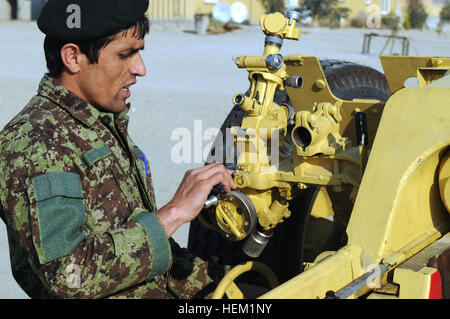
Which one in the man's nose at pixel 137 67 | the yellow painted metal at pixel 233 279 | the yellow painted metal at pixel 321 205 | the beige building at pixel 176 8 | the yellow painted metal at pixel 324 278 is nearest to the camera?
the yellow painted metal at pixel 324 278

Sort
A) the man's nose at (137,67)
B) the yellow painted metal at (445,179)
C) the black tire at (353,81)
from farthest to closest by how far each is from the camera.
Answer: the black tire at (353,81), the man's nose at (137,67), the yellow painted metal at (445,179)

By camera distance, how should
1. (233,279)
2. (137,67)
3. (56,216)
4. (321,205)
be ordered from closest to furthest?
(56,216) < (137,67) < (233,279) < (321,205)

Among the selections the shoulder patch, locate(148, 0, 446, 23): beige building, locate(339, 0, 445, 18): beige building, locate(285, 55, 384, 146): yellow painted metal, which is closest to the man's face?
the shoulder patch

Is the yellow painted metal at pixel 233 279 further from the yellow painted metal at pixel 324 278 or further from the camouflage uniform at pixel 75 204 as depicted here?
the yellow painted metal at pixel 324 278

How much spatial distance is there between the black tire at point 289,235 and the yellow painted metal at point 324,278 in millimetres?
1099

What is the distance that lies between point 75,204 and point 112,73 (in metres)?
0.50

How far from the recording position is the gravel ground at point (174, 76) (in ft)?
22.0

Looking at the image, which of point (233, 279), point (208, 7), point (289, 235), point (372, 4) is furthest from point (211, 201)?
point (372, 4)

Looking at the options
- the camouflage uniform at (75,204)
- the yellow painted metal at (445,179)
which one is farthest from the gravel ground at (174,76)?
the yellow painted metal at (445,179)

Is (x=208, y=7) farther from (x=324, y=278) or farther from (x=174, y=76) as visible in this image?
(x=324, y=278)

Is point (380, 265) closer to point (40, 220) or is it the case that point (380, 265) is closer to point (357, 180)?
point (357, 180)

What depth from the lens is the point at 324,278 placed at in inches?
65.8

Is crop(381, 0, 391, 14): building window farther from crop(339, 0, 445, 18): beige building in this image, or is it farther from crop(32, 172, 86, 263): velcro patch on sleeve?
crop(32, 172, 86, 263): velcro patch on sleeve

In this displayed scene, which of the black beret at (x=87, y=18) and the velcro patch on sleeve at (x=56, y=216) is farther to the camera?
the black beret at (x=87, y=18)
